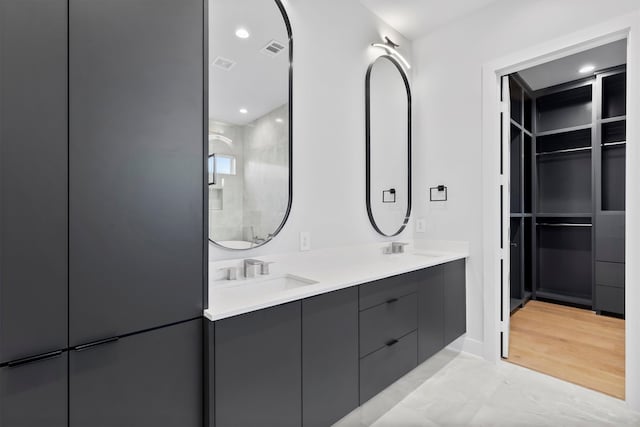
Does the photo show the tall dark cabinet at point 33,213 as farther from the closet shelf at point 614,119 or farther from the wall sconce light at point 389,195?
the closet shelf at point 614,119

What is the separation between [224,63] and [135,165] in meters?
0.97

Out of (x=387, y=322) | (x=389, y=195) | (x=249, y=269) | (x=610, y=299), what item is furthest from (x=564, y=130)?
(x=249, y=269)

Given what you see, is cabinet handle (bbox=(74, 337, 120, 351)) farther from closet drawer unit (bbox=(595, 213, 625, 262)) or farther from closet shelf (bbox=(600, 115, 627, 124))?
closet shelf (bbox=(600, 115, 627, 124))

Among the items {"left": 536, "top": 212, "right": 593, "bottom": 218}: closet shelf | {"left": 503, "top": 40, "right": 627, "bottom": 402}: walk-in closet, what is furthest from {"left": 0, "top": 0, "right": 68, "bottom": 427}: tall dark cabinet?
{"left": 536, "top": 212, "right": 593, "bottom": 218}: closet shelf

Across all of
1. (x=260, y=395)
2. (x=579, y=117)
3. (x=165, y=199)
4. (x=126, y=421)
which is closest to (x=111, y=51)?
(x=165, y=199)

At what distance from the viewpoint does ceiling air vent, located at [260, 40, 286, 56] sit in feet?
6.37

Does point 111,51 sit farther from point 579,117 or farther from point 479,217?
point 579,117

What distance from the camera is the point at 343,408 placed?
5.31 feet

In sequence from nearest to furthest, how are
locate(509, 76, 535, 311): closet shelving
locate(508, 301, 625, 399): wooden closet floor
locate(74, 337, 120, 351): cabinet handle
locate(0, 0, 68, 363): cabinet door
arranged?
locate(0, 0, 68, 363): cabinet door
locate(74, 337, 120, 351): cabinet handle
locate(508, 301, 625, 399): wooden closet floor
locate(509, 76, 535, 311): closet shelving

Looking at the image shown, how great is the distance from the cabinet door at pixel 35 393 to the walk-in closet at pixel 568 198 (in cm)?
321

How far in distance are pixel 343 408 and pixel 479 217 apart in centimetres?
179

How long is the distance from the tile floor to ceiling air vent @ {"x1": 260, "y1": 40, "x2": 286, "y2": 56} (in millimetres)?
2204

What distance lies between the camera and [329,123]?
2.31m

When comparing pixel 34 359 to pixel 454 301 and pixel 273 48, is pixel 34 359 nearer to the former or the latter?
pixel 273 48
